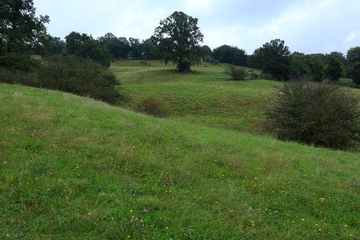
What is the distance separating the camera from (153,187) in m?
4.90

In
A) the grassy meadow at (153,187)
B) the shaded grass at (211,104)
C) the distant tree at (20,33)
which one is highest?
the distant tree at (20,33)

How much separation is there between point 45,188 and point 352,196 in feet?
19.3

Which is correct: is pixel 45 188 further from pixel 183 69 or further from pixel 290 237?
pixel 183 69

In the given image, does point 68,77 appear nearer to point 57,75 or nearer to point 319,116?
point 57,75

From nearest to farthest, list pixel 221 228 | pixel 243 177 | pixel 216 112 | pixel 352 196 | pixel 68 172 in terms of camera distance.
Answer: pixel 221 228, pixel 68 172, pixel 352 196, pixel 243 177, pixel 216 112

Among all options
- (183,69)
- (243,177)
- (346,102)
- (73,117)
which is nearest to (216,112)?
(346,102)

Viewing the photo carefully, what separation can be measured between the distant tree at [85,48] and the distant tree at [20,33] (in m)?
33.1

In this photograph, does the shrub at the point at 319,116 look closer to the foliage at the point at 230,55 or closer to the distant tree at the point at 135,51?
the foliage at the point at 230,55

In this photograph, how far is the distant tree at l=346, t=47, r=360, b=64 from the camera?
292ft

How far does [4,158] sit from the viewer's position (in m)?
5.28

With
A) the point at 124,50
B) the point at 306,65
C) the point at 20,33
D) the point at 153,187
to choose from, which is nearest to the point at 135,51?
the point at 124,50

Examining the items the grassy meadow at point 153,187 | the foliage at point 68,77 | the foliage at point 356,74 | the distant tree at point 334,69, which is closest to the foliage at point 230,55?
the distant tree at point 334,69

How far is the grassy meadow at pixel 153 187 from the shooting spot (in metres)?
3.77

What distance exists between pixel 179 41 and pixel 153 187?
64.3 metres
